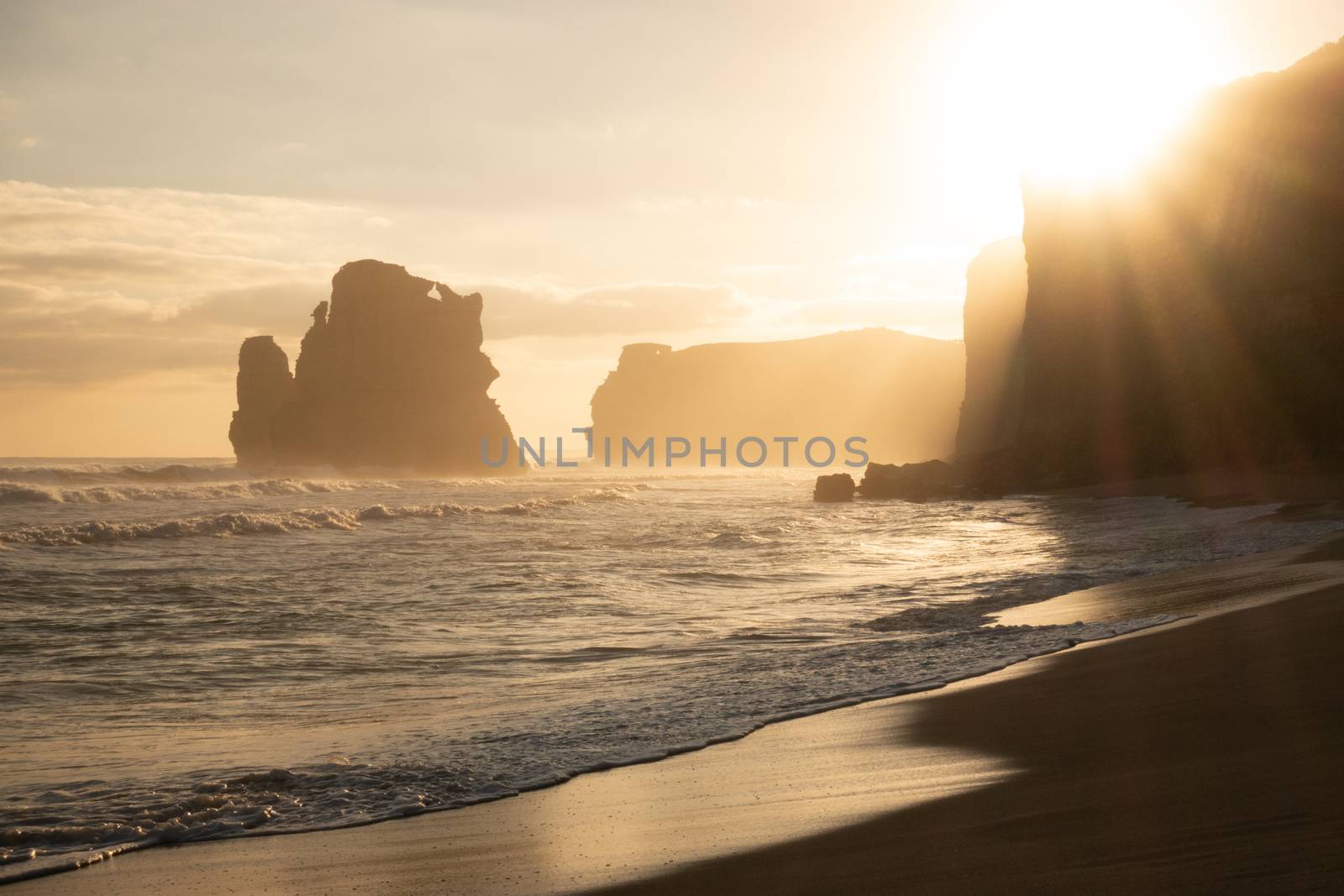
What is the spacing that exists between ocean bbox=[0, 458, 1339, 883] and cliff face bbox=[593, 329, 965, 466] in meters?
150

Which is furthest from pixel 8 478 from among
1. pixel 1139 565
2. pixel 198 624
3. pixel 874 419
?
pixel 874 419

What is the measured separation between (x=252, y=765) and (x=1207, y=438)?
38.4 meters

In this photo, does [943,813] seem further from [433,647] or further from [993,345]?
[993,345]

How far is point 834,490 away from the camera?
4578 centimetres

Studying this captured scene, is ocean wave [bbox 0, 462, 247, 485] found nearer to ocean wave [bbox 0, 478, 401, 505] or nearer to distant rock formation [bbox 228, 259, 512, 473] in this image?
ocean wave [bbox 0, 478, 401, 505]

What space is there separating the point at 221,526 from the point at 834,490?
1099 inches

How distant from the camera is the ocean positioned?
18.5 ft

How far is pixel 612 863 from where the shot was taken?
4090 mm

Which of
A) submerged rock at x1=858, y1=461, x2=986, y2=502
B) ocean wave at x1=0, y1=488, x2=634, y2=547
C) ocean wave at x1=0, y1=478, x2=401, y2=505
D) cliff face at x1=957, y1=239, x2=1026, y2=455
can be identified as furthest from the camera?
cliff face at x1=957, y1=239, x2=1026, y2=455

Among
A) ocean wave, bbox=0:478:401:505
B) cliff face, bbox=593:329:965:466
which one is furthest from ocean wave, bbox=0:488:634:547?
cliff face, bbox=593:329:965:466

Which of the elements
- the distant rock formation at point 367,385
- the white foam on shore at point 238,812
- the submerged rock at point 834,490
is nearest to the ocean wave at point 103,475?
the distant rock formation at point 367,385

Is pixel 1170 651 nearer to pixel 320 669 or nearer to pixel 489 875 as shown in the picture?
pixel 489 875

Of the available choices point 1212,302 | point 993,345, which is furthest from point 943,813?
point 993,345

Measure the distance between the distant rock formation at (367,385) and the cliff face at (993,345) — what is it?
45844mm
